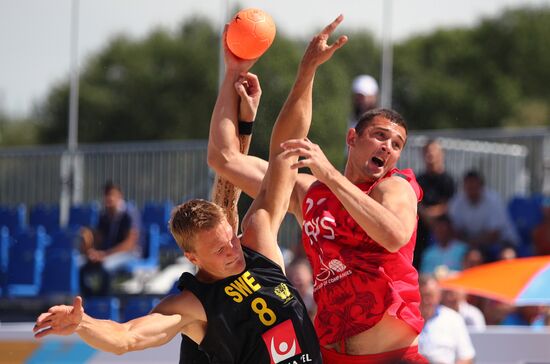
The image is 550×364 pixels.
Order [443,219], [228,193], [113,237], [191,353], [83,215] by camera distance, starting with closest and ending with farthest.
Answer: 1. [191,353]
2. [228,193]
3. [443,219]
4. [113,237]
5. [83,215]

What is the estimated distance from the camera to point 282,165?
171 inches

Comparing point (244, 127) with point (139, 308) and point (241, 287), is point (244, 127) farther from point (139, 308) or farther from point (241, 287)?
point (139, 308)

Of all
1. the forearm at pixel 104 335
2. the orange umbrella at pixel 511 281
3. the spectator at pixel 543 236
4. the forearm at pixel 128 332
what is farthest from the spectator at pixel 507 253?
the forearm at pixel 104 335

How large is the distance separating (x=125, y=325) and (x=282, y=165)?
0.96m

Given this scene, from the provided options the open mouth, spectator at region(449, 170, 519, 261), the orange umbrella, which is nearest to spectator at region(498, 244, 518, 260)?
spectator at region(449, 170, 519, 261)

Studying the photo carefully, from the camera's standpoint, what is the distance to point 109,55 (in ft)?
79.0

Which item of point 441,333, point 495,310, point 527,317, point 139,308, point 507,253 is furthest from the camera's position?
point 507,253

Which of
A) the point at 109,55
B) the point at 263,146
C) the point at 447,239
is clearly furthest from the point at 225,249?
the point at 109,55

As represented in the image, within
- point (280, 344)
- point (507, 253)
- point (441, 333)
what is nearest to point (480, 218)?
point (507, 253)

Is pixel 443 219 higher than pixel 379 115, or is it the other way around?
pixel 379 115

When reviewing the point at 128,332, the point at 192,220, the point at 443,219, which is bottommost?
the point at 443,219

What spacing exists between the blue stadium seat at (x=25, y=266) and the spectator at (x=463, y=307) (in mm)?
5005

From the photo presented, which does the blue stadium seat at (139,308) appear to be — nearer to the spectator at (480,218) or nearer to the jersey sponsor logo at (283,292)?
the spectator at (480,218)

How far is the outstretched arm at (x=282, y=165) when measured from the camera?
14.1ft
